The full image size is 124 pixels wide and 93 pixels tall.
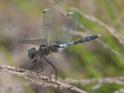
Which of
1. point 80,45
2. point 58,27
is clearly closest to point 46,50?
point 58,27

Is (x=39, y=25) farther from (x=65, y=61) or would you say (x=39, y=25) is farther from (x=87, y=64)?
(x=87, y=64)

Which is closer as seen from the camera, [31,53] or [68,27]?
[31,53]

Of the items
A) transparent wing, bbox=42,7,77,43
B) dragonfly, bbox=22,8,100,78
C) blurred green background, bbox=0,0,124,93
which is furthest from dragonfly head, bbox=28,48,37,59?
blurred green background, bbox=0,0,124,93

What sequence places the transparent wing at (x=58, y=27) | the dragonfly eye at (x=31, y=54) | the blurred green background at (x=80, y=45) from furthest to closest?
1. the blurred green background at (x=80, y=45)
2. the transparent wing at (x=58, y=27)
3. the dragonfly eye at (x=31, y=54)

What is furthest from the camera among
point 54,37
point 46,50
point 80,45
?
point 80,45

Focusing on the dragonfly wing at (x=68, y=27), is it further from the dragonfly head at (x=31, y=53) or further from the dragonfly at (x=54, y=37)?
the dragonfly head at (x=31, y=53)

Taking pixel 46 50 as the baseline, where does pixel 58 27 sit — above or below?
above

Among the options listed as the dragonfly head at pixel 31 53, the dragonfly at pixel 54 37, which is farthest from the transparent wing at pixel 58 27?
the dragonfly head at pixel 31 53

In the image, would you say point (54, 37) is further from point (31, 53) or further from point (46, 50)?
point (31, 53)
